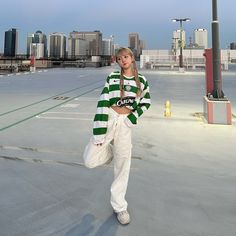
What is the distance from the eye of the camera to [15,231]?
3076 mm

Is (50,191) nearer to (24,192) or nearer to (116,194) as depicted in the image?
(24,192)

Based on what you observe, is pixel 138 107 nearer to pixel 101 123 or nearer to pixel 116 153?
pixel 101 123

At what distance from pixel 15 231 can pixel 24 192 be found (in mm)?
981

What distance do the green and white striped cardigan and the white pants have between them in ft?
0.25

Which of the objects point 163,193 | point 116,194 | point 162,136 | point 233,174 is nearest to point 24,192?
point 116,194

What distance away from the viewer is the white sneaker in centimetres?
325

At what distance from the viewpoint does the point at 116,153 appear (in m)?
3.36

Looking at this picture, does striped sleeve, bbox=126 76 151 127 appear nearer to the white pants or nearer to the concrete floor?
the white pants

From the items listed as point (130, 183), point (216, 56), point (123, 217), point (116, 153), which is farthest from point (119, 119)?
point (216, 56)

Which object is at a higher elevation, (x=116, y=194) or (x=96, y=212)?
(x=116, y=194)

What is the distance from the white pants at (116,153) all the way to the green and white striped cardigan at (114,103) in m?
0.08

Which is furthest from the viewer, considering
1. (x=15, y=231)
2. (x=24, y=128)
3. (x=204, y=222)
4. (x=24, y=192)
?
(x=24, y=128)

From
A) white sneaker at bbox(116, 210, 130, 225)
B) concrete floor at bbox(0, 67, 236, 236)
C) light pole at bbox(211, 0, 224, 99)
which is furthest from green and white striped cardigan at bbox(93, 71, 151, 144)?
light pole at bbox(211, 0, 224, 99)

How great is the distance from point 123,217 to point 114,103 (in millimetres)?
1224
